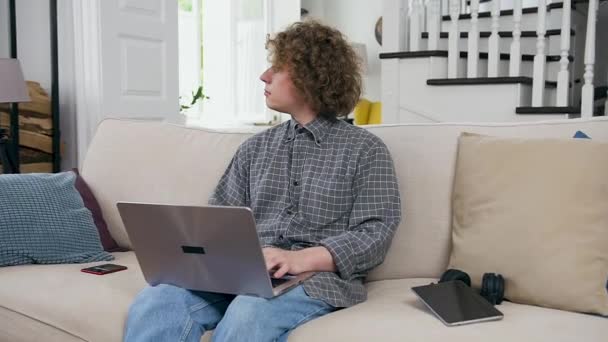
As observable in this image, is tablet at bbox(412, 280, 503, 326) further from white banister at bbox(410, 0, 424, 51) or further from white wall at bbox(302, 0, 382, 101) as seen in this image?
white wall at bbox(302, 0, 382, 101)

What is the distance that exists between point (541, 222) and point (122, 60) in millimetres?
2902

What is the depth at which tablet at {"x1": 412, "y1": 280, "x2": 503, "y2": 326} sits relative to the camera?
4.14ft

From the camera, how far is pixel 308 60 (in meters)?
1.67

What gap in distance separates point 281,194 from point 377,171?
0.81 ft

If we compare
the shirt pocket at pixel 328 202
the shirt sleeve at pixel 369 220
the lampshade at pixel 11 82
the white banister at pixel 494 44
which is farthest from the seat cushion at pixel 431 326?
the lampshade at pixel 11 82

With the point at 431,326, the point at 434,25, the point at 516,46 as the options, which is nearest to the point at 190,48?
the point at 434,25

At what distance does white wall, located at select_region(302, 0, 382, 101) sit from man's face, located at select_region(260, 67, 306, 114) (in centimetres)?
446

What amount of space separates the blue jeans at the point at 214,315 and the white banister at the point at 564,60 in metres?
2.26

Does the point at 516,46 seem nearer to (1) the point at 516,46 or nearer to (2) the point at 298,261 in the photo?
(1) the point at 516,46

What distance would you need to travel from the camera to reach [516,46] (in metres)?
3.29

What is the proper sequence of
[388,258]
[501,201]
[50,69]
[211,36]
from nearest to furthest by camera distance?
[501,201]
[388,258]
[50,69]
[211,36]

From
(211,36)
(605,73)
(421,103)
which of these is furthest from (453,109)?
(211,36)

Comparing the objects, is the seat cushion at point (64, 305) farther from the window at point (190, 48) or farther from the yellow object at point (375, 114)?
the window at point (190, 48)

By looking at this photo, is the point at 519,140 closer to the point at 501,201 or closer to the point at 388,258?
the point at 501,201
